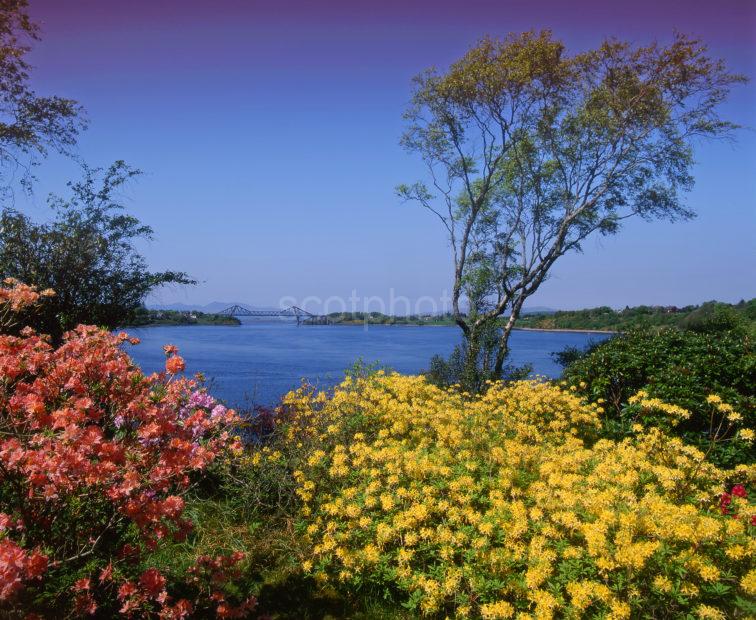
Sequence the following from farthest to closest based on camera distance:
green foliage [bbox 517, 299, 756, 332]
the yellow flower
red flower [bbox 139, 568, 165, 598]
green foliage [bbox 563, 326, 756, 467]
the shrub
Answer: green foliage [bbox 517, 299, 756, 332], green foliage [bbox 563, 326, 756, 467], the yellow flower, red flower [bbox 139, 568, 165, 598], the shrub

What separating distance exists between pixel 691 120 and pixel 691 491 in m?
10.7

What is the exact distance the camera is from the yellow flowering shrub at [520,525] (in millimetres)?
2635

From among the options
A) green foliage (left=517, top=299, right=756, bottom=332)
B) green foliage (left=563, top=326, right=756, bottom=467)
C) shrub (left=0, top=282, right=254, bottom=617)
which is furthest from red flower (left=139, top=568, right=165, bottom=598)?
green foliage (left=517, top=299, right=756, bottom=332)

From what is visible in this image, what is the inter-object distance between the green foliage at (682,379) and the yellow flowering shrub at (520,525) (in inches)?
58.1

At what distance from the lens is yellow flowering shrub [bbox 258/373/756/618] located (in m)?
2.63

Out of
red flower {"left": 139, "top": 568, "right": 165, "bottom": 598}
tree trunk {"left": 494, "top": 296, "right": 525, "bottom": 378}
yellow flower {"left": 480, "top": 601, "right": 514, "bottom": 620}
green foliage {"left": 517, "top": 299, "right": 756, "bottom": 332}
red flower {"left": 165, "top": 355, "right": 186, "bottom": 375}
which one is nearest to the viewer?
red flower {"left": 139, "top": 568, "right": 165, "bottom": 598}

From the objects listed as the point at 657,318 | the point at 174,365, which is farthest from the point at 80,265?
the point at 657,318

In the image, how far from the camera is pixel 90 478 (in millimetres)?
2279

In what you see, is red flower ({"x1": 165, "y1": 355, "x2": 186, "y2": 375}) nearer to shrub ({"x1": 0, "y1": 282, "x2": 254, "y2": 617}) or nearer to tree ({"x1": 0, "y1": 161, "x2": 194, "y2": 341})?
shrub ({"x1": 0, "y1": 282, "x2": 254, "y2": 617})

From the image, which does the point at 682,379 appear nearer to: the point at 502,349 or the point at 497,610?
the point at 497,610

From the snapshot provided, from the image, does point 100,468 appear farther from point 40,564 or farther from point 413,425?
point 413,425

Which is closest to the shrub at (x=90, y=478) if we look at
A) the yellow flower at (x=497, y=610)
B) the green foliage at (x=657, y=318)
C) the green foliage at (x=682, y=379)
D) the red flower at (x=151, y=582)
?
the red flower at (x=151, y=582)

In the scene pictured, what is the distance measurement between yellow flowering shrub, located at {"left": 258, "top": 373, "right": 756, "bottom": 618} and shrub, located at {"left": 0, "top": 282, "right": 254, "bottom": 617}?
1.02 metres

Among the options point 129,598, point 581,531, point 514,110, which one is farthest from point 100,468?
point 514,110
